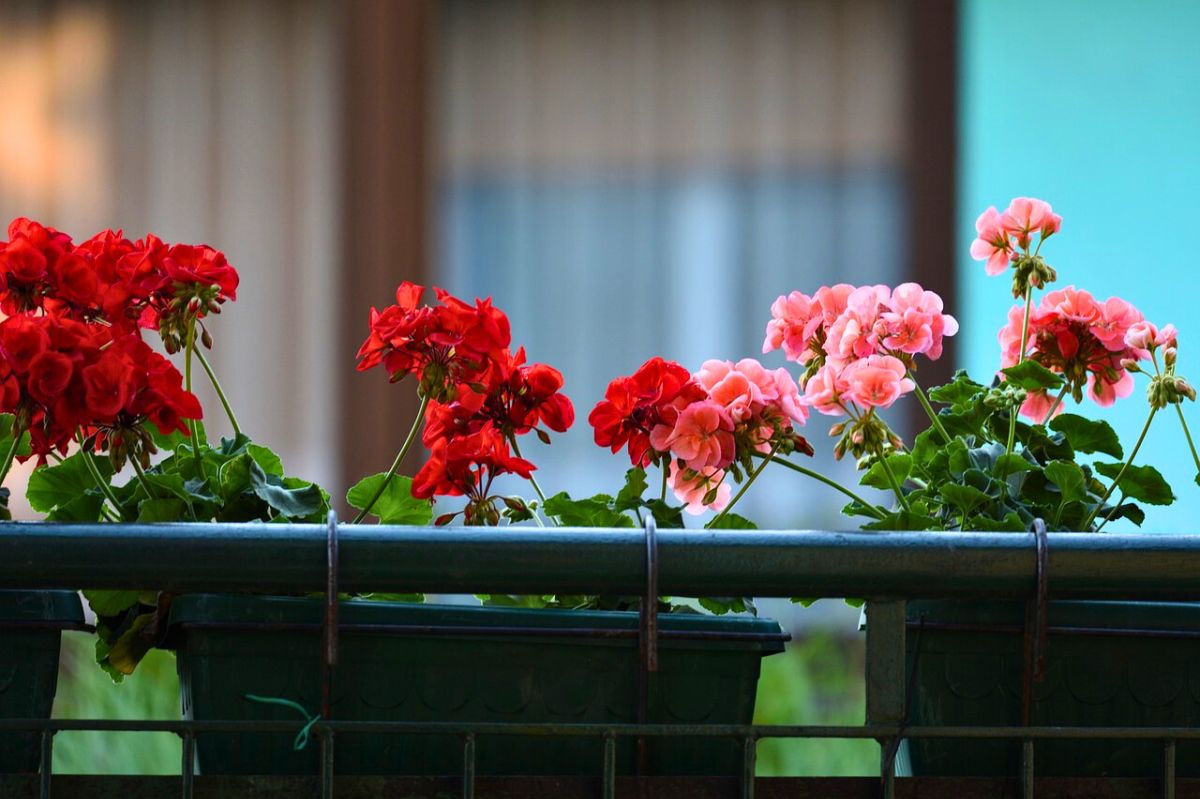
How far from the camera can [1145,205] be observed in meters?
2.39

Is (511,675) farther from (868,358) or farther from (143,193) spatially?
(143,193)

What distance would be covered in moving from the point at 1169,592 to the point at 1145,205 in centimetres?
201

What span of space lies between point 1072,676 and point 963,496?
0.10 metres

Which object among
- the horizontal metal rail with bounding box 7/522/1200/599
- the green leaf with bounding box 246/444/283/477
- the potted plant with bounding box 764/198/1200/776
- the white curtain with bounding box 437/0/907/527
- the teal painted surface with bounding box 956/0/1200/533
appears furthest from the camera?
the white curtain with bounding box 437/0/907/527

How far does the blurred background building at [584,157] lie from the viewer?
242cm

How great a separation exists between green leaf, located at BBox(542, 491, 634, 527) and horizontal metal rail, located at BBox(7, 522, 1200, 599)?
18cm

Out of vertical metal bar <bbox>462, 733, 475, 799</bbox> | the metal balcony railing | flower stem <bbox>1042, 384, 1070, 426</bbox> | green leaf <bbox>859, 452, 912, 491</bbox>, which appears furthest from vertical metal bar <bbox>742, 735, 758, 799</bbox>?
flower stem <bbox>1042, 384, 1070, 426</bbox>

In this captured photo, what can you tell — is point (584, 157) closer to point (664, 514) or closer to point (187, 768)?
point (664, 514)

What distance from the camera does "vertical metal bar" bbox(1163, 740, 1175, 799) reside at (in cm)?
59

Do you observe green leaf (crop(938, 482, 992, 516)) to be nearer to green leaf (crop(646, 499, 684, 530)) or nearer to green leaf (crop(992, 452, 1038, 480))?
green leaf (crop(992, 452, 1038, 480))

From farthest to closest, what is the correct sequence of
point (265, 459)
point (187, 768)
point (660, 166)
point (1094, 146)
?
point (660, 166)
point (1094, 146)
point (265, 459)
point (187, 768)

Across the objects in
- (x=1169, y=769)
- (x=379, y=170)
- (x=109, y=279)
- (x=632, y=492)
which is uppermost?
(x=379, y=170)

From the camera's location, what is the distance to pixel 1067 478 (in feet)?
2.34

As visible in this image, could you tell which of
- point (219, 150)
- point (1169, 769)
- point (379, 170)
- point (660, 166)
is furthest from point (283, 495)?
point (219, 150)
